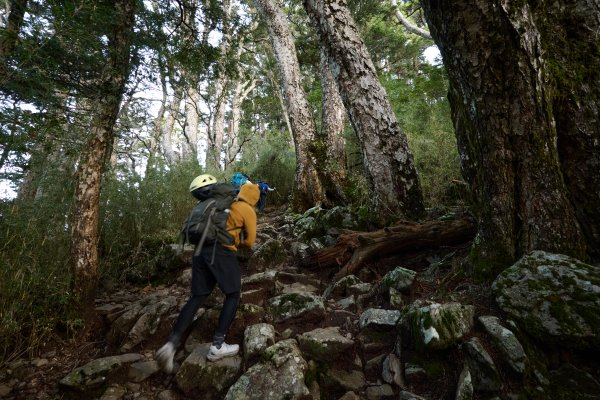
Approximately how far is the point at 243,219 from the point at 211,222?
34 cm

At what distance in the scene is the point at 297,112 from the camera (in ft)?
24.0

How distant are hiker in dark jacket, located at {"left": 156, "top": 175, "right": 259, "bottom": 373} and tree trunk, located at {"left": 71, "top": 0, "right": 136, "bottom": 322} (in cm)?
143

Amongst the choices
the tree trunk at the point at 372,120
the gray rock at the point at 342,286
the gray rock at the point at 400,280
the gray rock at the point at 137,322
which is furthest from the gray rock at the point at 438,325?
the gray rock at the point at 137,322

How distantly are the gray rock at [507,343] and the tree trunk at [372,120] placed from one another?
2311 millimetres

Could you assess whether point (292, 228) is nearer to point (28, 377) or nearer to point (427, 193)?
point (427, 193)

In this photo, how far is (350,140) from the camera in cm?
910

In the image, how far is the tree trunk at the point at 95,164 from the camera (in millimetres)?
3506

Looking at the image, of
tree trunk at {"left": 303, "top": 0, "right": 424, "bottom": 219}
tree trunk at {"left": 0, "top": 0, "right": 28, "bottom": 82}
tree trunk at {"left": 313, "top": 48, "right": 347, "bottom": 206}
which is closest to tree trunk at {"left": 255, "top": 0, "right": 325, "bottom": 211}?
tree trunk at {"left": 313, "top": 48, "right": 347, "bottom": 206}

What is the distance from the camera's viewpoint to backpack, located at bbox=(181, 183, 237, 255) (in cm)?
290

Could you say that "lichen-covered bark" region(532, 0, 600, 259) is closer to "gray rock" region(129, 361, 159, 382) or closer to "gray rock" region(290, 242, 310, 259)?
"gray rock" region(290, 242, 310, 259)

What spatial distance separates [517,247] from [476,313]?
2.22 feet

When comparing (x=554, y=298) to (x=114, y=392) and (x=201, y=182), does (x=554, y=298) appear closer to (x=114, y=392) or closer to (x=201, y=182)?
(x=201, y=182)


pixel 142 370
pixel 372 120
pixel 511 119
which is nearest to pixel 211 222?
pixel 142 370

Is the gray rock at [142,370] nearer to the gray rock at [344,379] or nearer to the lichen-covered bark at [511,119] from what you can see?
the gray rock at [344,379]
